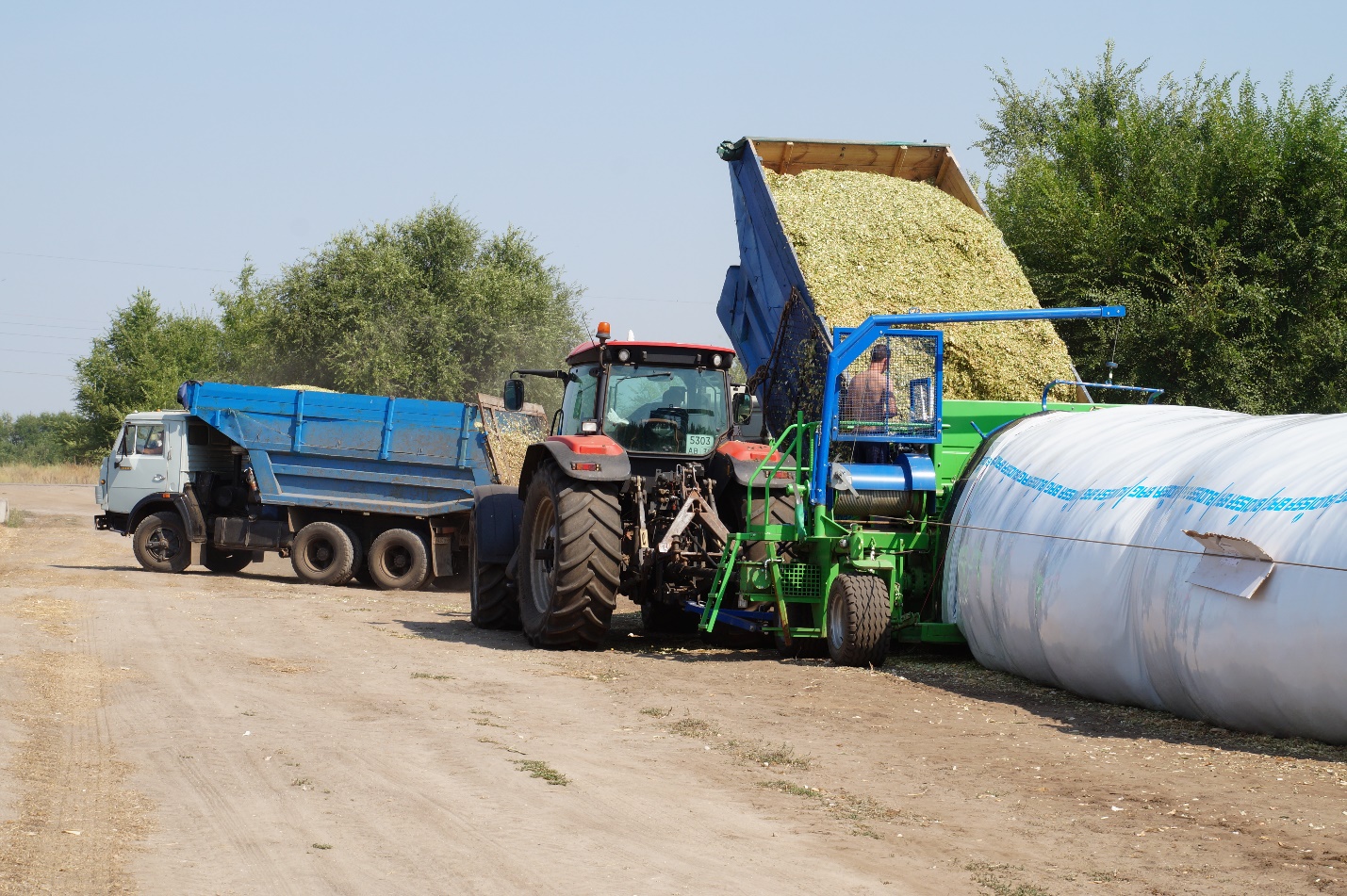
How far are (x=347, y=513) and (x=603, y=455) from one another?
939 cm

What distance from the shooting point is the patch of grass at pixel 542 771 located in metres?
6.03

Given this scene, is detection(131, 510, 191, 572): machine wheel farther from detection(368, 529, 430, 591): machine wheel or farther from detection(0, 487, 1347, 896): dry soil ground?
detection(0, 487, 1347, 896): dry soil ground

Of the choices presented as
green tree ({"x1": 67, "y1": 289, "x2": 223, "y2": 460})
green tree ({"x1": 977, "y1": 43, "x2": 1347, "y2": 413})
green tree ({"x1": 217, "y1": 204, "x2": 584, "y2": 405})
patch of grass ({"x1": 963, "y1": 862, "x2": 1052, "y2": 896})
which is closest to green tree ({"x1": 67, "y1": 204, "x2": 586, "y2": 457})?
green tree ({"x1": 217, "y1": 204, "x2": 584, "y2": 405})

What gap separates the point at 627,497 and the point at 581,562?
0.89 m

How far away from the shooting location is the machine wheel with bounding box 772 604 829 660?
10102 mm

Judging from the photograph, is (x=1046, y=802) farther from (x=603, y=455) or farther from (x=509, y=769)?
(x=603, y=455)

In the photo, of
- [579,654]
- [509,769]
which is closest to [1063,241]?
[579,654]

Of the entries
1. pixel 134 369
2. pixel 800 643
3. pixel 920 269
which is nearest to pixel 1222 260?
pixel 920 269

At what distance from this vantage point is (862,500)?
32.8ft

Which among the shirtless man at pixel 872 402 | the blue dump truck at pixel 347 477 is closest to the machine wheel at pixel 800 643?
the shirtless man at pixel 872 402

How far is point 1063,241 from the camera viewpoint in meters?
17.0

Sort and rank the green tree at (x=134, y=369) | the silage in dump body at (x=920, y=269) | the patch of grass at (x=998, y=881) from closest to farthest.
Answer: the patch of grass at (x=998, y=881)
the silage in dump body at (x=920, y=269)
the green tree at (x=134, y=369)

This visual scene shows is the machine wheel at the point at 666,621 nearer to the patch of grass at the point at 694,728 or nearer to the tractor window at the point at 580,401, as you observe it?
the tractor window at the point at 580,401

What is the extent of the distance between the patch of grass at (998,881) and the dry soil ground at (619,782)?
1cm
